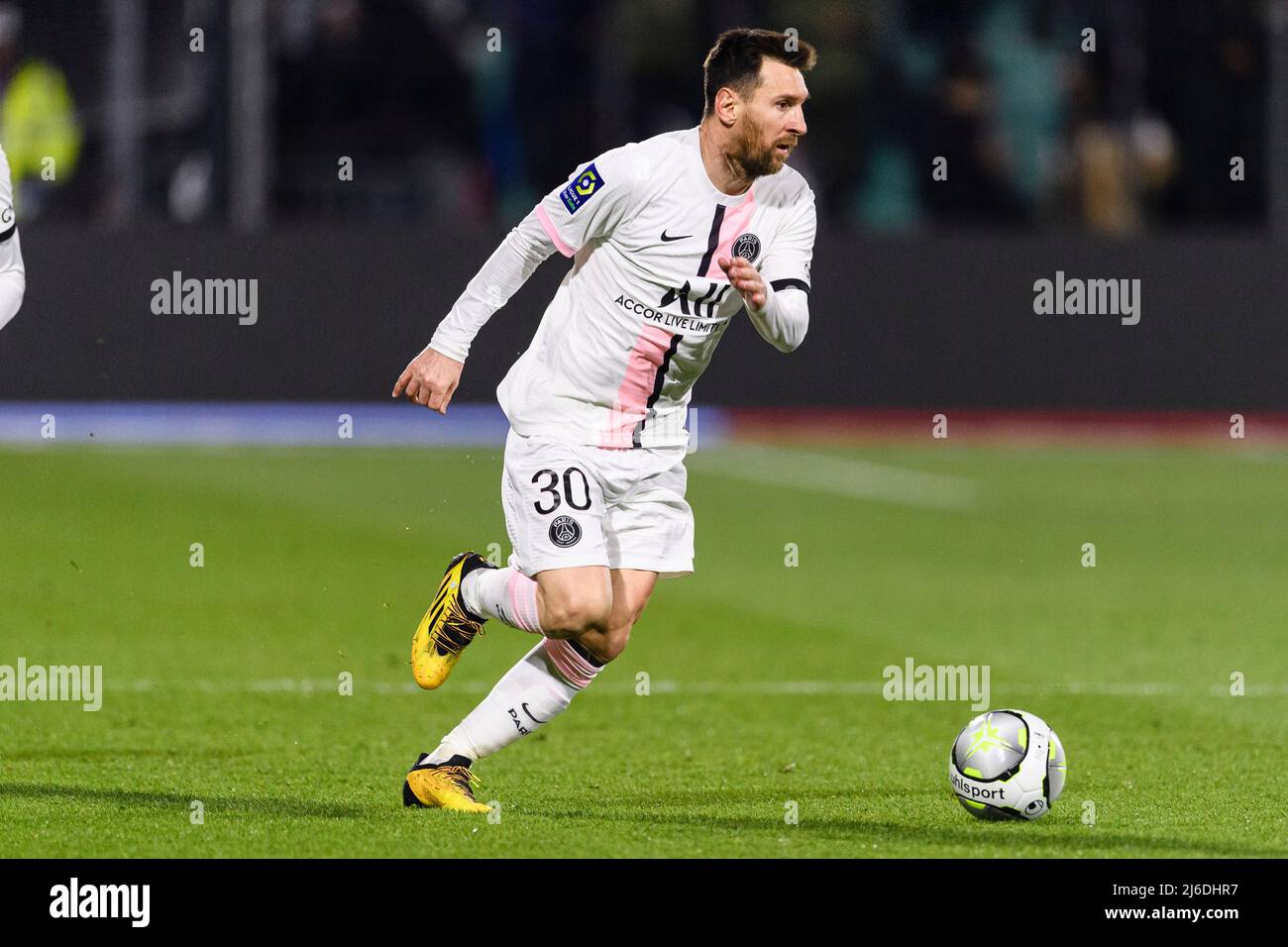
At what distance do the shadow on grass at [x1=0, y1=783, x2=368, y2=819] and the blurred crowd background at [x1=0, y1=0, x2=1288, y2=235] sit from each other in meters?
10.5

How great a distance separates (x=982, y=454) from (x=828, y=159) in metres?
2.97

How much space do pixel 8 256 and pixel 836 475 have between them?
11.8m

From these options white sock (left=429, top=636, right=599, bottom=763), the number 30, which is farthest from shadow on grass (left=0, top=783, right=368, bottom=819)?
the number 30

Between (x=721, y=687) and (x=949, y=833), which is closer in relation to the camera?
(x=949, y=833)

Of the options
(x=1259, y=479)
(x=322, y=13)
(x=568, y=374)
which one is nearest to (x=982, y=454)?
(x=1259, y=479)

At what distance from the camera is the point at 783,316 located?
614cm

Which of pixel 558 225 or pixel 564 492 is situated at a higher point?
pixel 558 225

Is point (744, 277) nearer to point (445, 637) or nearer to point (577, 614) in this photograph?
point (577, 614)

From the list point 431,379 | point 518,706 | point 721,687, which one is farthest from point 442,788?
point 721,687

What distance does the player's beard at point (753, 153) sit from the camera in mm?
6262

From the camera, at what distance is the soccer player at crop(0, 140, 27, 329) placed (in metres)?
6.30

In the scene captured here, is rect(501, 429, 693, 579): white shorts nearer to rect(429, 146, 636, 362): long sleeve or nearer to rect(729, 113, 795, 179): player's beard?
rect(429, 146, 636, 362): long sleeve

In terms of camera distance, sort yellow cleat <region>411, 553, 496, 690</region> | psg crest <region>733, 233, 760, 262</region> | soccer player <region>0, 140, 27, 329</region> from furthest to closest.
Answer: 1. yellow cleat <region>411, 553, 496, 690</region>
2. psg crest <region>733, 233, 760, 262</region>
3. soccer player <region>0, 140, 27, 329</region>
